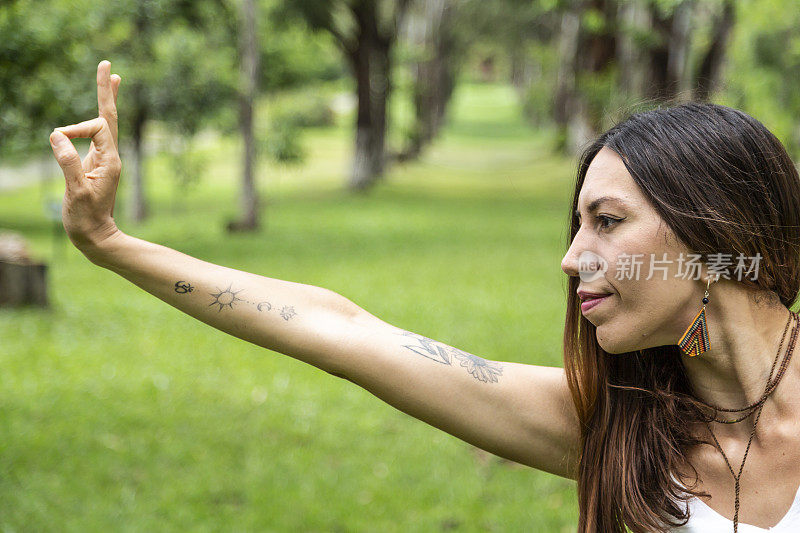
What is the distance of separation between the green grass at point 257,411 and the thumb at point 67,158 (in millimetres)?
1153

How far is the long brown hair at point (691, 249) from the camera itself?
171 cm

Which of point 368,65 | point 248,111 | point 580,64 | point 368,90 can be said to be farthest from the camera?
point 580,64

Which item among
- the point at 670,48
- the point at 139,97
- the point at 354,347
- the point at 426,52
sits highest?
the point at 670,48

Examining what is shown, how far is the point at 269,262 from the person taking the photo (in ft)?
39.5

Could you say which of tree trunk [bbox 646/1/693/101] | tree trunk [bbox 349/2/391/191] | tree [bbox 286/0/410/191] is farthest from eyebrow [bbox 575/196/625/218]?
tree trunk [bbox 349/2/391/191]

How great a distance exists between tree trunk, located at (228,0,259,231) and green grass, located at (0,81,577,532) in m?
0.83

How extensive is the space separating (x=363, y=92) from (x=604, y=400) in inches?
814

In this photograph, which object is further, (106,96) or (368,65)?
(368,65)

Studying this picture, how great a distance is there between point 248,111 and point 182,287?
13.2 meters

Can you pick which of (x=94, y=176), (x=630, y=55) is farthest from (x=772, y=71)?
(x=94, y=176)

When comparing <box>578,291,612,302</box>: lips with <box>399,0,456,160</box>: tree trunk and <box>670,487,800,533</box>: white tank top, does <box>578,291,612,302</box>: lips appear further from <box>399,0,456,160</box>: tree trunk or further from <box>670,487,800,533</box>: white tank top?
<box>399,0,456,160</box>: tree trunk

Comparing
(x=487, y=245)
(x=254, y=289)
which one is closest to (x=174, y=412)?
(x=254, y=289)

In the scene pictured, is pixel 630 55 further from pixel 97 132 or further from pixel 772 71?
pixel 97 132

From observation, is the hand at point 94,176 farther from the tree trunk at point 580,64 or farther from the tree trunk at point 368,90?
the tree trunk at point 368,90
